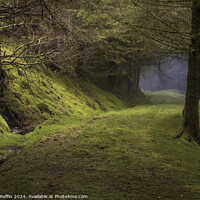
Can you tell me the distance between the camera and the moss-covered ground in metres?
3.21

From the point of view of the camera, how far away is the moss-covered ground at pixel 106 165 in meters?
3.21

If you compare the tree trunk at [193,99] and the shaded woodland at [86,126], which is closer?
the shaded woodland at [86,126]

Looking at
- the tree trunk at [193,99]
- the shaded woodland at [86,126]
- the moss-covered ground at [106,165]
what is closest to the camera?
the moss-covered ground at [106,165]

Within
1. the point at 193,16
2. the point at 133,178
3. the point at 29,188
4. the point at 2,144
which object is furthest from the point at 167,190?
the point at 193,16

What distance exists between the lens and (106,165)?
4.21 metres

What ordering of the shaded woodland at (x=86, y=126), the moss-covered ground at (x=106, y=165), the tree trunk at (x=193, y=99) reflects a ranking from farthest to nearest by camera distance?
the tree trunk at (x=193, y=99) → the shaded woodland at (x=86, y=126) → the moss-covered ground at (x=106, y=165)

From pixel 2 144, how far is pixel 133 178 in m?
3.94

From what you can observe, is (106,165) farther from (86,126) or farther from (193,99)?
(193,99)

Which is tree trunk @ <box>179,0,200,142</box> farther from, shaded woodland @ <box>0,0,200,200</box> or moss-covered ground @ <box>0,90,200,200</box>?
moss-covered ground @ <box>0,90,200,200</box>

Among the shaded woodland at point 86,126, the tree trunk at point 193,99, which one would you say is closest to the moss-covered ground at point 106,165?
the shaded woodland at point 86,126

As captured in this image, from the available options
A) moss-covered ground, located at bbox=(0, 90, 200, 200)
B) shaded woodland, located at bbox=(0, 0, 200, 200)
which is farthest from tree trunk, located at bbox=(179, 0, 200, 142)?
moss-covered ground, located at bbox=(0, 90, 200, 200)

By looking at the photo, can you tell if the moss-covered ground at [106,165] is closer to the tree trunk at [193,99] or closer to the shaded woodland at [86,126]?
the shaded woodland at [86,126]

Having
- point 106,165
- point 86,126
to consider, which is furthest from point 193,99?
point 106,165

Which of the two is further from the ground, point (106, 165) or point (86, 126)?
point (106, 165)
